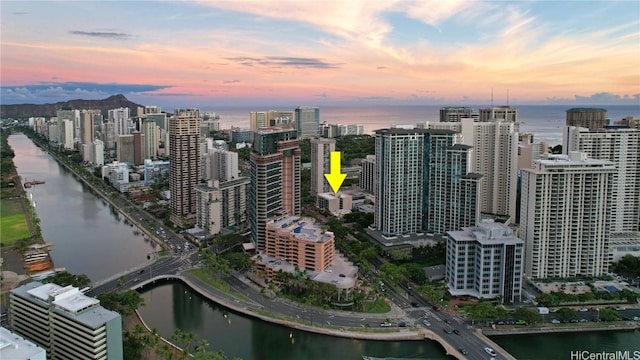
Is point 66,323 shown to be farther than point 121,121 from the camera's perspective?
No

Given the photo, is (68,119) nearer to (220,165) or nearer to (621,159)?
(220,165)

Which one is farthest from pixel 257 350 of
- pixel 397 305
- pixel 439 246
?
pixel 439 246

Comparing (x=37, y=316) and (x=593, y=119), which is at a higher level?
(x=593, y=119)

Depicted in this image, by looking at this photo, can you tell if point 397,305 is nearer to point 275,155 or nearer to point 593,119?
point 275,155

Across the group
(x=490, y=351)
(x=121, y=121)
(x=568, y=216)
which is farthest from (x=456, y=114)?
(x=121, y=121)

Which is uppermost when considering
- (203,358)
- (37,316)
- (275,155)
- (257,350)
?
(275,155)

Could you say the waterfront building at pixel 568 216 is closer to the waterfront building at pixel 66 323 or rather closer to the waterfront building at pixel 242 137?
the waterfront building at pixel 66 323

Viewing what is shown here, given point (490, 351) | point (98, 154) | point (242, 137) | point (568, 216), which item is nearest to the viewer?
point (490, 351)
